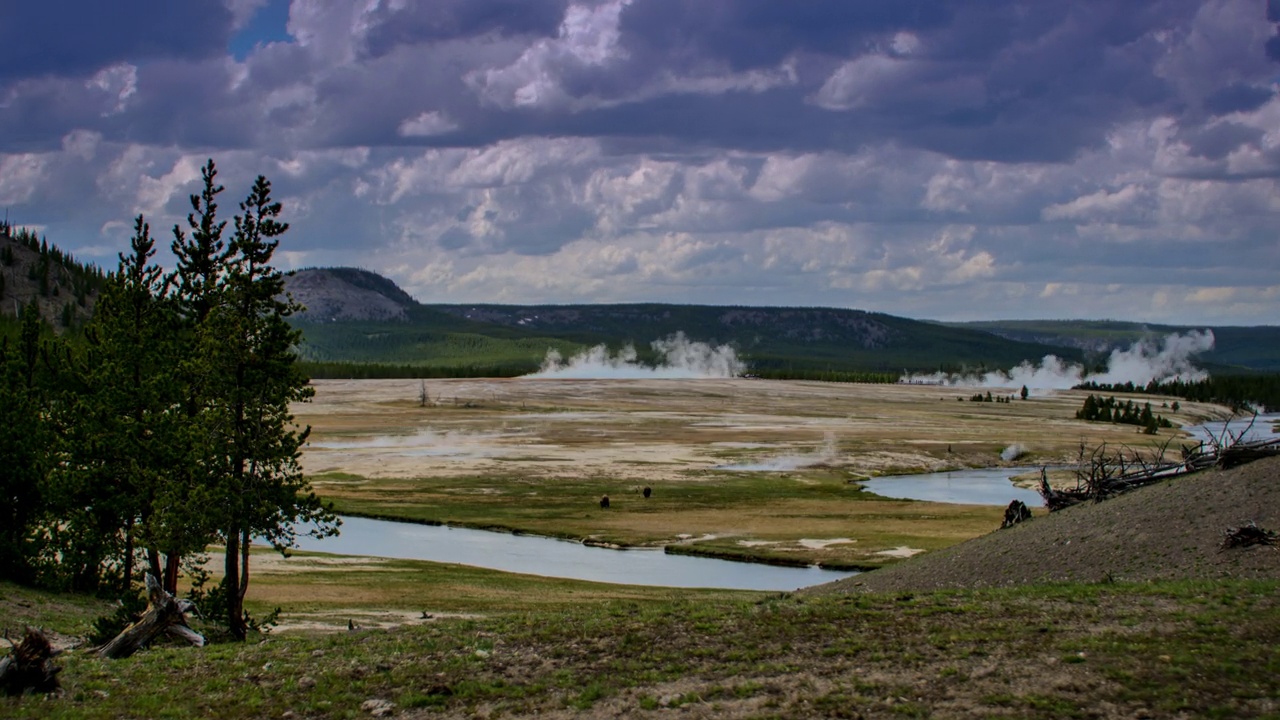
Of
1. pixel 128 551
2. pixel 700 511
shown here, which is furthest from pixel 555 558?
pixel 128 551

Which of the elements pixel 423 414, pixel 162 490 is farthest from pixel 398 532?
pixel 423 414

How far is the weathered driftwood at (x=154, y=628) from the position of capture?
24.4 metres

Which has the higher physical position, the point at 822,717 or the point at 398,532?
the point at 822,717

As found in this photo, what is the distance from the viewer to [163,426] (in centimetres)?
3512

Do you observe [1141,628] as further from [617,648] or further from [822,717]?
[617,648]

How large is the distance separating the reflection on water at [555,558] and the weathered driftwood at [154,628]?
953 inches

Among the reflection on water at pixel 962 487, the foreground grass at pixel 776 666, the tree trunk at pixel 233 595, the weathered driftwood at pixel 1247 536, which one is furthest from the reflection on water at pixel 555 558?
the reflection on water at pixel 962 487

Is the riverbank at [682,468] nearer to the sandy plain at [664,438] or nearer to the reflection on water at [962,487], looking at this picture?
the sandy plain at [664,438]

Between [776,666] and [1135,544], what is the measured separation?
14.3 m

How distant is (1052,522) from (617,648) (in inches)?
722

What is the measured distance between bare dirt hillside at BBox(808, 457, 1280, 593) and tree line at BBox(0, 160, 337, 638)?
17.7 metres

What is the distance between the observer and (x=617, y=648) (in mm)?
22250

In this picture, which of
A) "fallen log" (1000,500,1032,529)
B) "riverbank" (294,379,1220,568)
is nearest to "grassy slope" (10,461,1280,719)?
"fallen log" (1000,500,1032,529)

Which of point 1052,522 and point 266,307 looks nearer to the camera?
point 266,307
